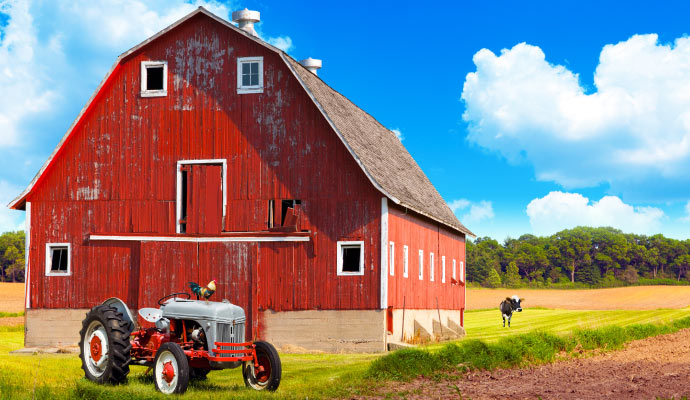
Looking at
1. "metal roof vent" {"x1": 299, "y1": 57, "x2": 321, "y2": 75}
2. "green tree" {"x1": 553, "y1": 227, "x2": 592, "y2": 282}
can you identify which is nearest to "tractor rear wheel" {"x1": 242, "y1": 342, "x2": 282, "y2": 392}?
"metal roof vent" {"x1": 299, "y1": 57, "x2": 321, "y2": 75}

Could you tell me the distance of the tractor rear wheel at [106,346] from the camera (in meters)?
14.1

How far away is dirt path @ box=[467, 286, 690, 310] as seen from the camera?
63812 mm

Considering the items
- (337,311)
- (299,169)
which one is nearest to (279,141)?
(299,169)

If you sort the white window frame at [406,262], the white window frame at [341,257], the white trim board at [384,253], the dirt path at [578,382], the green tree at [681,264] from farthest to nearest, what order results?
1. the green tree at [681,264]
2. the white window frame at [406,262]
3. the white window frame at [341,257]
4. the white trim board at [384,253]
5. the dirt path at [578,382]

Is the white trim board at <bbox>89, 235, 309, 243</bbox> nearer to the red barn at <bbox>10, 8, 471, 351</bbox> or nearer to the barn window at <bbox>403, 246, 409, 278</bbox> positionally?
the red barn at <bbox>10, 8, 471, 351</bbox>

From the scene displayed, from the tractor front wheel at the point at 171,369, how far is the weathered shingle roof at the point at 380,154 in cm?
1135

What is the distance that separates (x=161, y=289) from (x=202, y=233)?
2.06m

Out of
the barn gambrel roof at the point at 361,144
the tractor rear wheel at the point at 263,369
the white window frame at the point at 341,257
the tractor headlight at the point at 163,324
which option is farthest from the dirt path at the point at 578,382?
the barn gambrel roof at the point at 361,144

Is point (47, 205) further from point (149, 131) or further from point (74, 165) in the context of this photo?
point (149, 131)

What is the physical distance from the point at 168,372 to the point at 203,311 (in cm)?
116

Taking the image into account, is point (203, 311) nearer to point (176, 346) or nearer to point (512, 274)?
point (176, 346)

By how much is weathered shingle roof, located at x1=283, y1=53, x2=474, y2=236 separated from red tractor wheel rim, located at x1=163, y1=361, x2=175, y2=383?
11.4 metres

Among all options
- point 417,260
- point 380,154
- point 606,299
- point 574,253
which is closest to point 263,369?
point 417,260

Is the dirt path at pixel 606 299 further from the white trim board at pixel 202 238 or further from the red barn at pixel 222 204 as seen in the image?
the white trim board at pixel 202 238
